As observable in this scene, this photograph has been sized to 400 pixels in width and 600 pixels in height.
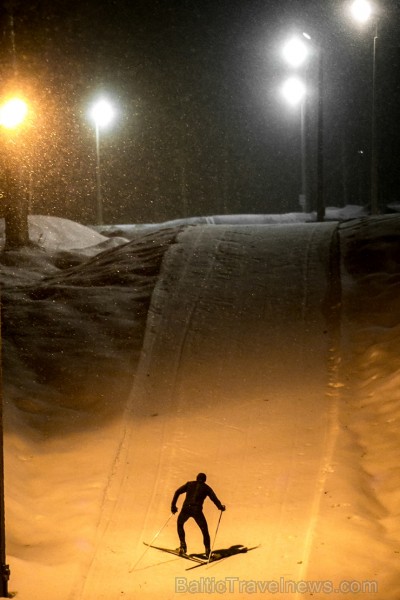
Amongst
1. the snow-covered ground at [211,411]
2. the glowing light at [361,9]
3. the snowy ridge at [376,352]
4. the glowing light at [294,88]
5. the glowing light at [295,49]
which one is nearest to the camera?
the snow-covered ground at [211,411]

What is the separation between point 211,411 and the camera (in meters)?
12.4

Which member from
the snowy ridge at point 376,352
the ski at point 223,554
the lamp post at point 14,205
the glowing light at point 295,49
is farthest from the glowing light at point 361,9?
the ski at point 223,554

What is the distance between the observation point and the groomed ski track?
8703 millimetres

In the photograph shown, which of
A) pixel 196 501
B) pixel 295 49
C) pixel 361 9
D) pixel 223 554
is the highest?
pixel 361 9

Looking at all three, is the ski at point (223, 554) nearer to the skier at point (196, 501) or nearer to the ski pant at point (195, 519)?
the ski pant at point (195, 519)

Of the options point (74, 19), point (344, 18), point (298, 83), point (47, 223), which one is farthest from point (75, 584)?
point (344, 18)

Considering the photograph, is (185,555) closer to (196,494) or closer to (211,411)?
(196,494)

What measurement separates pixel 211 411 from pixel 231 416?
0.36 metres

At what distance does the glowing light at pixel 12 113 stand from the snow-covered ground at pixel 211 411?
457 cm

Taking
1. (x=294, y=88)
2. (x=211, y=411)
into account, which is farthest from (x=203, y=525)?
(x=294, y=88)

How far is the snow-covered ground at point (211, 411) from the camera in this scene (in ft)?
28.0

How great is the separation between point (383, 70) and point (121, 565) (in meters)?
51.9

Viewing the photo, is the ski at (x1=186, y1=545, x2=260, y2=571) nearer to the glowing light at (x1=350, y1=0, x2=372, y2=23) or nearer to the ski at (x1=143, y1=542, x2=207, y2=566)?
the ski at (x1=143, y1=542, x2=207, y2=566)

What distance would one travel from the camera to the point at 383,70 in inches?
2167
